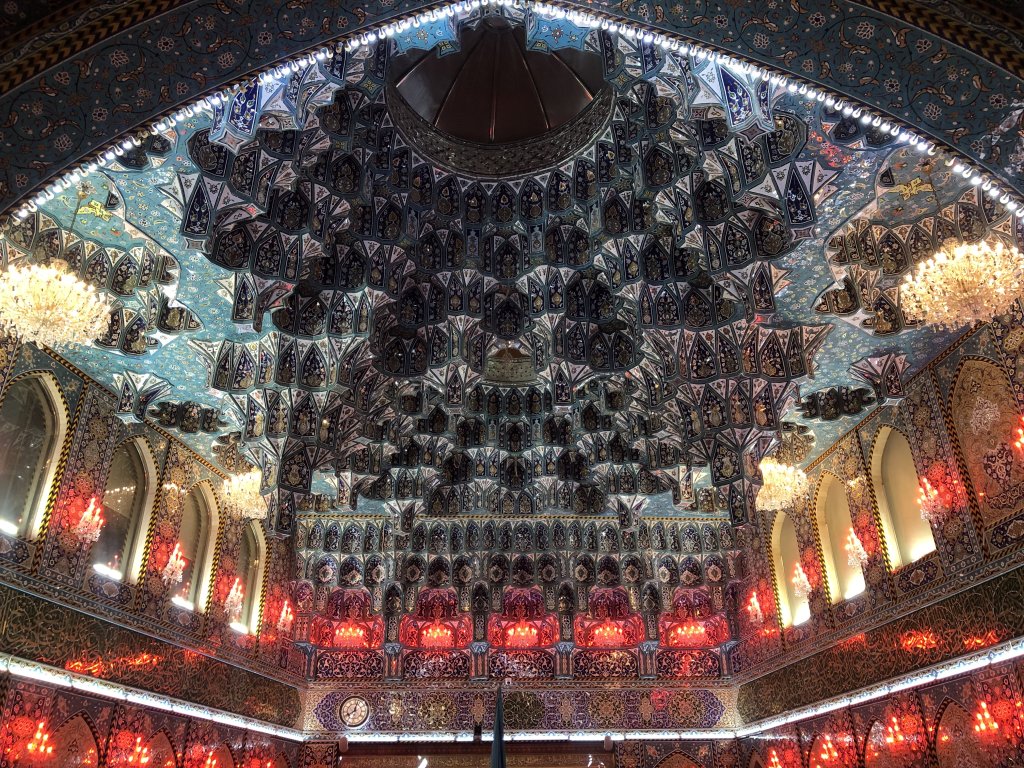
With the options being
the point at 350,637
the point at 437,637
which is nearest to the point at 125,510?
the point at 350,637

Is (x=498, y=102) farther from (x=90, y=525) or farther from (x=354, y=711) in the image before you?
(x=354, y=711)

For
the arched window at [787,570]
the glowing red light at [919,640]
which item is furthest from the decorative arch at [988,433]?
the arched window at [787,570]

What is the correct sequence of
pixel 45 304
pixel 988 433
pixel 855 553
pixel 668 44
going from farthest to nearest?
pixel 855 553 < pixel 988 433 < pixel 45 304 < pixel 668 44

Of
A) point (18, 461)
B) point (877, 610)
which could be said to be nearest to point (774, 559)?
point (877, 610)

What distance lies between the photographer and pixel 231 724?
19.0m

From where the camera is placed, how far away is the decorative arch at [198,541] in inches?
712

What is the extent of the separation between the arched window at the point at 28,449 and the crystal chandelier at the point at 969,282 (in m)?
14.4

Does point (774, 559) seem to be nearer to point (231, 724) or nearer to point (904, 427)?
point (904, 427)

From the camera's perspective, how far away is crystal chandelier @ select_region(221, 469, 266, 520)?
58.2 ft

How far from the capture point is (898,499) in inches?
623

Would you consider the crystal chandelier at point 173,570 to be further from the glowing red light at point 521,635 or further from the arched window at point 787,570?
the arched window at point 787,570

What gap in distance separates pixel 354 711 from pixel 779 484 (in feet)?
46.8

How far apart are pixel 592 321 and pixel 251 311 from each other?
6.86 meters

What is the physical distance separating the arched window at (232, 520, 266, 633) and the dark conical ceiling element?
1247cm
